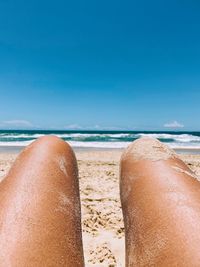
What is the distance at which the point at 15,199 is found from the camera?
134 centimetres

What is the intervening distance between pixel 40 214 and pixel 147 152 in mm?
960

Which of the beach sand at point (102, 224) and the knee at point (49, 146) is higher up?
the knee at point (49, 146)

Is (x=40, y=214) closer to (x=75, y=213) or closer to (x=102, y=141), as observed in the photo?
(x=75, y=213)

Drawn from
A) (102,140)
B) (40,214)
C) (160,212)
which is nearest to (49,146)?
(40,214)

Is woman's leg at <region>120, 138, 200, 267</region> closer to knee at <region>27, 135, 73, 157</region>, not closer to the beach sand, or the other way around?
knee at <region>27, 135, 73, 157</region>

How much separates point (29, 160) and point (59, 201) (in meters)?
0.39

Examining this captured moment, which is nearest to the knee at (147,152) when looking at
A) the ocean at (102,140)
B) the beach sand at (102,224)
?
Answer: the beach sand at (102,224)

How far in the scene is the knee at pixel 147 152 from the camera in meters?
1.96

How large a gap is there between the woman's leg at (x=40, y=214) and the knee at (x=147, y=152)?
46cm

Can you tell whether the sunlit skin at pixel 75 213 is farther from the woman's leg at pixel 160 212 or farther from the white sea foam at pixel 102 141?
the white sea foam at pixel 102 141

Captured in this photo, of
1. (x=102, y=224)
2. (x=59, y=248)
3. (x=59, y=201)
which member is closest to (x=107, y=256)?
(x=102, y=224)

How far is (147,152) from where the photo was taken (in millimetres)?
2031

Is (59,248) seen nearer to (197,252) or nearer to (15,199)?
(15,199)

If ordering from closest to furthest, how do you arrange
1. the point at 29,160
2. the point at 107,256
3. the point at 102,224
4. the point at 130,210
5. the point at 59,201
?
the point at 59,201 < the point at 130,210 < the point at 29,160 < the point at 107,256 < the point at 102,224
